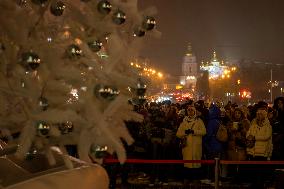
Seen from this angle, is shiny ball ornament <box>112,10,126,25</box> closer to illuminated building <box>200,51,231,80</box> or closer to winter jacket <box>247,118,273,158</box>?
winter jacket <box>247,118,273,158</box>

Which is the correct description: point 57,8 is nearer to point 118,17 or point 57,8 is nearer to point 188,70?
point 118,17

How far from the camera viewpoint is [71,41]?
133 inches

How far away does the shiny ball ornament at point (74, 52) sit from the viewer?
3203 millimetres

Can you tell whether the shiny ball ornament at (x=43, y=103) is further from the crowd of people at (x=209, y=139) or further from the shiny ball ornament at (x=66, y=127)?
the crowd of people at (x=209, y=139)

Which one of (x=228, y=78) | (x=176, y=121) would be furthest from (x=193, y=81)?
(x=176, y=121)

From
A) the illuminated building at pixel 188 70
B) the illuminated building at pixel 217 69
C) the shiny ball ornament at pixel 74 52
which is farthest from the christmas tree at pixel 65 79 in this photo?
the illuminated building at pixel 188 70

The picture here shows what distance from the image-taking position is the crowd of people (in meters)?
10.6

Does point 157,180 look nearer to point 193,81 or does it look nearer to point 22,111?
point 22,111

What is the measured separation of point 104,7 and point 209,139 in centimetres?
883

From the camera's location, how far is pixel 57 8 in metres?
3.36

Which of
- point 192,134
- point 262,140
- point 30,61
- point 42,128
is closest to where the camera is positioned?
point 42,128

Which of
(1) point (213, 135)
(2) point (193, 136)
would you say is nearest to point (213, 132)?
(1) point (213, 135)

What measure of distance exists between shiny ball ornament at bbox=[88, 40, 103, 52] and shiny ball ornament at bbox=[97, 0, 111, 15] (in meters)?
0.20

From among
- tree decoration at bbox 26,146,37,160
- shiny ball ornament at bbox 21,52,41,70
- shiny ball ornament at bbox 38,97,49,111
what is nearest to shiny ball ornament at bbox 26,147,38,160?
tree decoration at bbox 26,146,37,160
